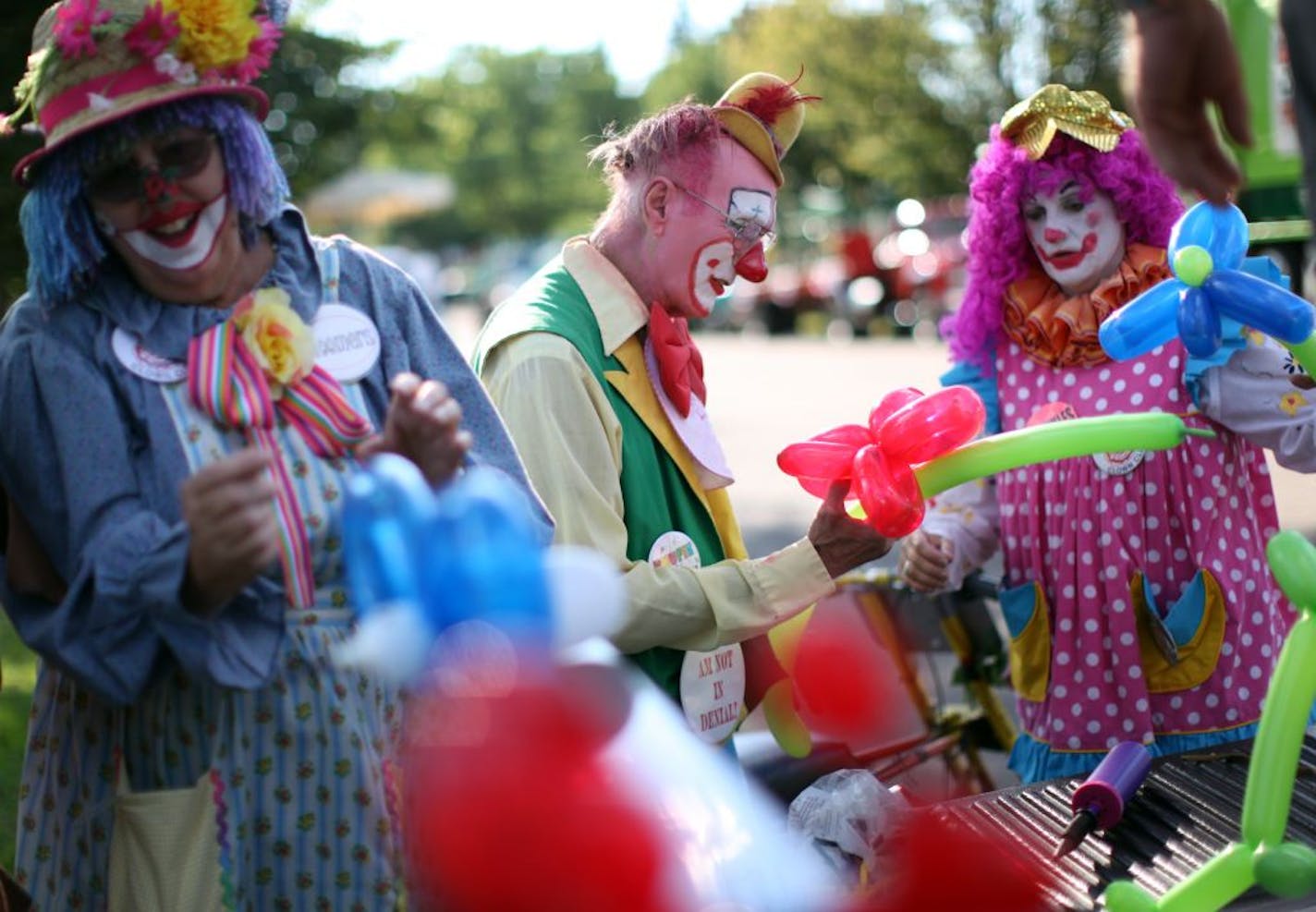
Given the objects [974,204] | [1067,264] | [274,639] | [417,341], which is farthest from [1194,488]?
[274,639]

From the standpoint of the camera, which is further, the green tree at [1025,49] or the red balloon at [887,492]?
the green tree at [1025,49]

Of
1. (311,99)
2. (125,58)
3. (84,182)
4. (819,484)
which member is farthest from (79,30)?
(311,99)

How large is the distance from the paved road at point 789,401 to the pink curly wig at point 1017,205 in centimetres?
182

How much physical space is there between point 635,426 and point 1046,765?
1248 mm

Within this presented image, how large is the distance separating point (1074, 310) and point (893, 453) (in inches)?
27.4

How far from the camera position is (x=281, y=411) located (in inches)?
81.1

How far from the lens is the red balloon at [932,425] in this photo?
2740 millimetres

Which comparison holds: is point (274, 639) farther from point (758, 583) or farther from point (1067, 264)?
point (1067, 264)

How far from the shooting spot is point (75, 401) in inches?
77.1

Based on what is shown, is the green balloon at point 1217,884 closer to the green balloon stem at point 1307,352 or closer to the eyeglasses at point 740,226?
the green balloon stem at point 1307,352

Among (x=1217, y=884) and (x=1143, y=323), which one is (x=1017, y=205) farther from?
(x=1217, y=884)

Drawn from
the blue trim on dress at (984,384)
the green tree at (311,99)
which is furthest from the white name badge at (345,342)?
the green tree at (311,99)

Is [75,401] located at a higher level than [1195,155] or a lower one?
lower

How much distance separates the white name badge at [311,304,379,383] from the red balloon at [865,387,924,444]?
1.05 m
